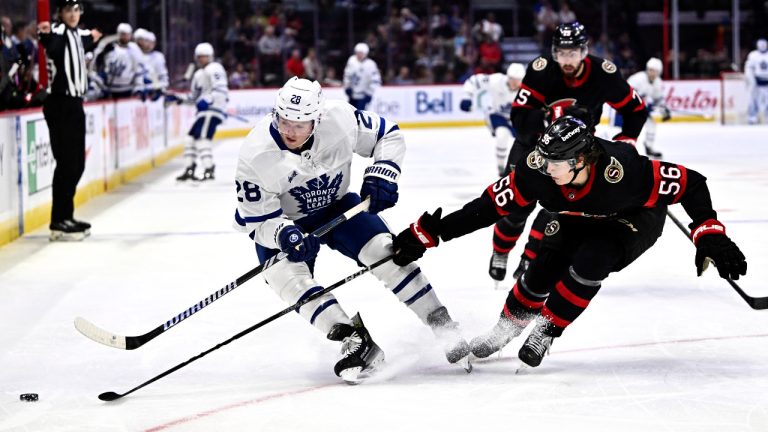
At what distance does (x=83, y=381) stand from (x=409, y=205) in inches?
202

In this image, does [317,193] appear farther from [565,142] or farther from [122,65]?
[122,65]

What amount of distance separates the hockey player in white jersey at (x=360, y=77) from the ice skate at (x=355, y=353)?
1304 cm

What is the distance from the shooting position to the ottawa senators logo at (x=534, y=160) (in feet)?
11.4

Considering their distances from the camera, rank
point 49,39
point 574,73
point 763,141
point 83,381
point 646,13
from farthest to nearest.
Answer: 1. point 646,13
2. point 763,141
3. point 49,39
4. point 574,73
5. point 83,381

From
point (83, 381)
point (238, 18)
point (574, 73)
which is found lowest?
point (83, 381)

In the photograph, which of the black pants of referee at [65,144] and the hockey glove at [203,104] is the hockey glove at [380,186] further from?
the hockey glove at [203,104]

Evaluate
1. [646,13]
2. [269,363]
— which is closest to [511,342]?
[269,363]

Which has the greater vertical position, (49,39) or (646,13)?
(646,13)

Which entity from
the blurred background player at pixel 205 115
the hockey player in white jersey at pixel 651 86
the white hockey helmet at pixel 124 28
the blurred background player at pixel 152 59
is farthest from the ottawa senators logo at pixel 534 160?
the hockey player in white jersey at pixel 651 86

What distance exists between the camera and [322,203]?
389 cm

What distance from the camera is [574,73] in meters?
5.04

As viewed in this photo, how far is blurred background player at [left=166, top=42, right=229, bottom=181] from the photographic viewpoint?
10984 mm

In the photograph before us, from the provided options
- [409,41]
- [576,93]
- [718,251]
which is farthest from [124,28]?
[718,251]

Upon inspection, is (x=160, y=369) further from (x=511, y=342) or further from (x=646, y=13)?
(x=646, y=13)
